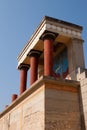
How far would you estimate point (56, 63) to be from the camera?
16.8 m

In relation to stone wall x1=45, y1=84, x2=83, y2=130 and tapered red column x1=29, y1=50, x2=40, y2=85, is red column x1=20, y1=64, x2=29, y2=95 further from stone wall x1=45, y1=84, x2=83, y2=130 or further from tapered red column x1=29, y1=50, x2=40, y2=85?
stone wall x1=45, y1=84, x2=83, y2=130

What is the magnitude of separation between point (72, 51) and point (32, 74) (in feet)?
12.0

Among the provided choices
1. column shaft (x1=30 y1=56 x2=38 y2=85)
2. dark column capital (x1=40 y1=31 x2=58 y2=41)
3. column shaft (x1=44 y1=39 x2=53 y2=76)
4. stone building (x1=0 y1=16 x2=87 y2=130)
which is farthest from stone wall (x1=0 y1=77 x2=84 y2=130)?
column shaft (x1=30 y1=56 x2=38 y2=85)

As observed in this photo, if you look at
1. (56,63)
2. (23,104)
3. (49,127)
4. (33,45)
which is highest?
(33,45)

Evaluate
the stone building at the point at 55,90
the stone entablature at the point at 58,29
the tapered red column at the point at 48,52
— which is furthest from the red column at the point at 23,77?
the tapered red column at the point at 48,52

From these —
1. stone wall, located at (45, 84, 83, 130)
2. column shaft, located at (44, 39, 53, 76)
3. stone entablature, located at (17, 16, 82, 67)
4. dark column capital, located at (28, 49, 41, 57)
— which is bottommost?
stone wall, located at (45, 84, 83, 130)

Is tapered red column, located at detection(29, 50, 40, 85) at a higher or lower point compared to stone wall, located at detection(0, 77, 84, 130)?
higher

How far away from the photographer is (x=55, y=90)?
30.2 feet

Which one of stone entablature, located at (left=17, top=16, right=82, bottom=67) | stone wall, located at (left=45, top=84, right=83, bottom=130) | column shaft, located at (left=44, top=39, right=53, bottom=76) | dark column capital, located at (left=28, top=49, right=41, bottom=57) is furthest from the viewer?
dark column capital, located at (left=28, top=49, right=41, bottom=57)

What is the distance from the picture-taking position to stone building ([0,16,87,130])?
881 centimetres

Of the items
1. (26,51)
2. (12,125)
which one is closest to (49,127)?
(12,125)

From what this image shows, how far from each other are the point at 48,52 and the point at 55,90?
4775mm

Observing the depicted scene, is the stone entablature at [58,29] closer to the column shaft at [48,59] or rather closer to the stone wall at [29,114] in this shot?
the column shaft at [48,59]

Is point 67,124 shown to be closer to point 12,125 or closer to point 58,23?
point 12,125
